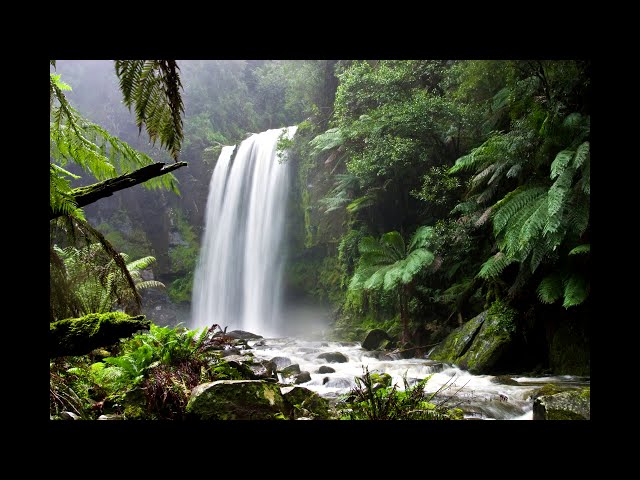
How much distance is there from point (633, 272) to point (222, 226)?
14.7 metres

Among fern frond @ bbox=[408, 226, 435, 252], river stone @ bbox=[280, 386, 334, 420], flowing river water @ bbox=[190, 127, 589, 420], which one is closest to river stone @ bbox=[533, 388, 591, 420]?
river stone @ bbox=[280, 386, 334, 420]

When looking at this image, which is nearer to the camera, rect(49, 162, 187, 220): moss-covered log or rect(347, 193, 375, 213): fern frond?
rect(49, 162, 187, 220): moss-covered log

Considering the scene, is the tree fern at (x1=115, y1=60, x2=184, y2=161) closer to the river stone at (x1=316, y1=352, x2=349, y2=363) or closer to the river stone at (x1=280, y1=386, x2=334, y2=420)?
the river stone at (x1=280, y1=386, x2=334, y2=420)

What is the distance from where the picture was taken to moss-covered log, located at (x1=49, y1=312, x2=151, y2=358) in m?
1.65

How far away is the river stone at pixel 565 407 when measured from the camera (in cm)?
220

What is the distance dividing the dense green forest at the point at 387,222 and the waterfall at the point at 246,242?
63 cm

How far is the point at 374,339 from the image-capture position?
7352 mm

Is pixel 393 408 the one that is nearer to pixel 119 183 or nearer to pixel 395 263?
pixel 119 183

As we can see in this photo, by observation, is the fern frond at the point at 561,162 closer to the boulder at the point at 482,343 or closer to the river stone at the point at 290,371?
the boulder at the point at 482,343

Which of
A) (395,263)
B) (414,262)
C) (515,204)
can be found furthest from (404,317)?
(515,204)

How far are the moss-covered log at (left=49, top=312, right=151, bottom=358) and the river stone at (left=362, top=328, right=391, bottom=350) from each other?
19.9 feet

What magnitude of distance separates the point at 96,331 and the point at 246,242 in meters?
12.9
